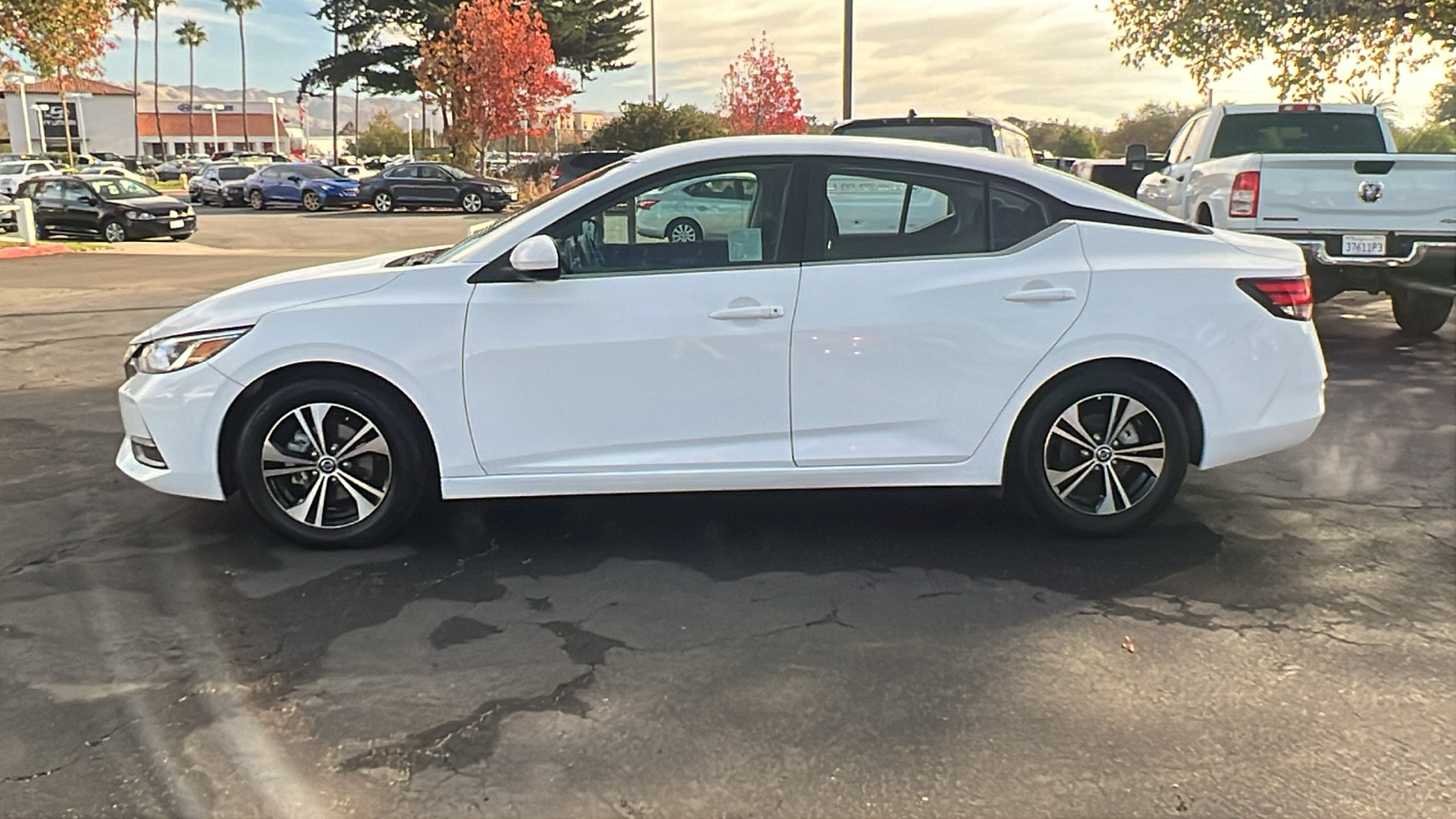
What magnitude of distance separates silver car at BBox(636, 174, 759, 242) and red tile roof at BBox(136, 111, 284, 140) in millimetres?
133200

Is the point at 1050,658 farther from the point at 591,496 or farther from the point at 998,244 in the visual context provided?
the point at 591,496

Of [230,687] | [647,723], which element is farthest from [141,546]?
[647,723]

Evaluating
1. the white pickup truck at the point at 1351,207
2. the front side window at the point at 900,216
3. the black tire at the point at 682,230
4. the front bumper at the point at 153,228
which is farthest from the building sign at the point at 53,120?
the front side window at the point at 900,216

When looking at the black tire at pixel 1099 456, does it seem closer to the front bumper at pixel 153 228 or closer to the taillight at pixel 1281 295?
the taillight at pixel 1281 295

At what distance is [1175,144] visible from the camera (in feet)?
41.5

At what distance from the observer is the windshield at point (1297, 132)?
36.6 feet

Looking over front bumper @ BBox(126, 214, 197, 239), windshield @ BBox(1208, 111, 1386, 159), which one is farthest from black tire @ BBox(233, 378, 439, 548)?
front bumper @ BBox(126, 214, 197, 239)

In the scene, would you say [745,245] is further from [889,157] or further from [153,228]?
[153,228]

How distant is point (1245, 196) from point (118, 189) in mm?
23079

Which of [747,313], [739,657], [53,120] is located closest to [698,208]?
[747,313]

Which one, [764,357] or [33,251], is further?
[33,251]

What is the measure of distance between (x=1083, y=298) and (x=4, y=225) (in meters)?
27.2

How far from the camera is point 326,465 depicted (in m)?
4.53

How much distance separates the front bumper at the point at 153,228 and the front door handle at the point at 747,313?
23.2 meters
